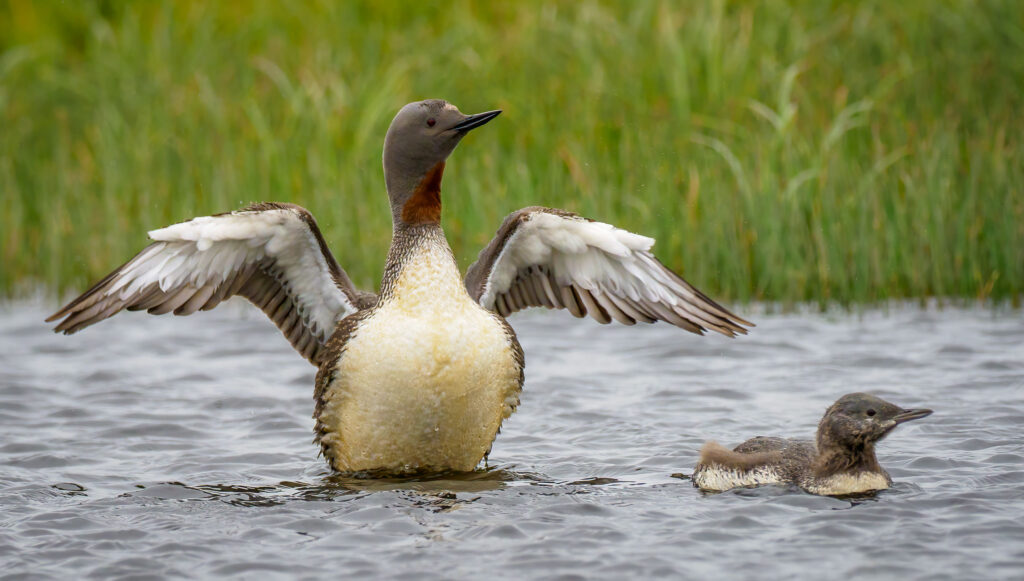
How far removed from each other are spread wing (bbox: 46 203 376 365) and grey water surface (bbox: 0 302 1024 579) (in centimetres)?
71

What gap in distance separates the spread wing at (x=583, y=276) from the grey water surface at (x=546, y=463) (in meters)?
0.67

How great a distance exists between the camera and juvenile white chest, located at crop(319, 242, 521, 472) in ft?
19.5

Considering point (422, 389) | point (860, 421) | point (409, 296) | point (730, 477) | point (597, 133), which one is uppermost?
point (597, 133)

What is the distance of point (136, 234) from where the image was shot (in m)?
10.1

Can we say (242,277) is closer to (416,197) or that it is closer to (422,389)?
(416,197)

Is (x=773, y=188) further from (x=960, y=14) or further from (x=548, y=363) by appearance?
(x=960, y=14)

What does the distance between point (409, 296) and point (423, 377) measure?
1.18 feet

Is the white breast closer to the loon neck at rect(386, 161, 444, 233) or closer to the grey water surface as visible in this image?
the grey water surface

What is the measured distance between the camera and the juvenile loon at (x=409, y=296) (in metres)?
6.01

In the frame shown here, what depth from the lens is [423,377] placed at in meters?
5.94

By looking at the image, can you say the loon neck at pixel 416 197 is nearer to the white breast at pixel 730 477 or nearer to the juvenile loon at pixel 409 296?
the juvenile loon at pixel 409 296

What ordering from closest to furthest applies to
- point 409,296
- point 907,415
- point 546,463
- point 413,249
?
1. point 907,415
2. point 409,296
3. point 413,249
4. point 546,463

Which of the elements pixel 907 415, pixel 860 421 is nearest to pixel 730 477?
pixel 860 421

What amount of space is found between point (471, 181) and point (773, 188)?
205 cm
